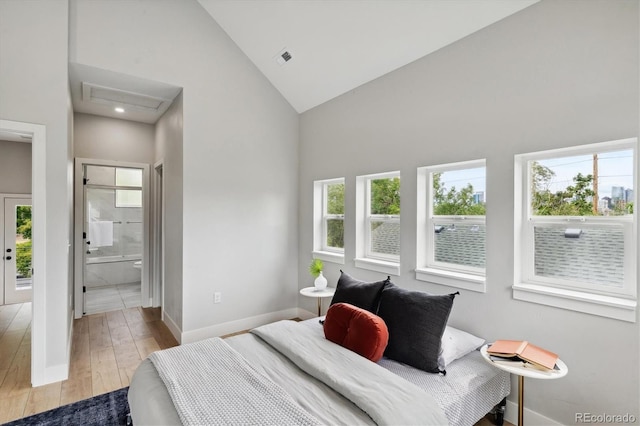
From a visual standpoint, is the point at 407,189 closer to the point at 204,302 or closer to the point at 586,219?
the point at 586,219

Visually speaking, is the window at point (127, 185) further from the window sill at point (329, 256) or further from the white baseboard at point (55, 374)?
the window sill at point (329, 256)

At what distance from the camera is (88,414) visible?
2.34 meters

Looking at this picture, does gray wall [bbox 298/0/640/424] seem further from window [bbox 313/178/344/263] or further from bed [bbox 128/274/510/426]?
window [bbox 313/178/344/263]

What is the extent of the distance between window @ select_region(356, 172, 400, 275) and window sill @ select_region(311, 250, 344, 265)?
0.27 m

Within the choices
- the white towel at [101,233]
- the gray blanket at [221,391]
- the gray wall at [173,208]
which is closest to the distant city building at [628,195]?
the gray blanket at [221,391]

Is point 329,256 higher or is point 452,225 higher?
point 452,225

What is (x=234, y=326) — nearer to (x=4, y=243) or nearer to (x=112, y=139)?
(x=112, y=139)

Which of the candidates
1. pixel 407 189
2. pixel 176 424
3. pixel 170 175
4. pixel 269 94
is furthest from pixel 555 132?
pixel 170 175

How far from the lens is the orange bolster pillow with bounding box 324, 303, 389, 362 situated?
6.73 ft

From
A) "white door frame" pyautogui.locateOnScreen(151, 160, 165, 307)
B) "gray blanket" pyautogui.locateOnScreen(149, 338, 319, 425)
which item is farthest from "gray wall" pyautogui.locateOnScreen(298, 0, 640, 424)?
"white door frame" pyautogui.locateOnScreen(151, 160, 165, 307)

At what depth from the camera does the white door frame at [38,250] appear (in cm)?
269

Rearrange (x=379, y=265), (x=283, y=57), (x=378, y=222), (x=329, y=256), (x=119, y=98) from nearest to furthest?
(x=379, y=265)
(x=378, y=222)
(x=283, y=57)
(x=119, y=98)
(x=329, y=256)

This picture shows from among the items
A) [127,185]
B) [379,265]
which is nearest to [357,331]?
[379,265]

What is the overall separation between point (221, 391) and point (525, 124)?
2462 mm
